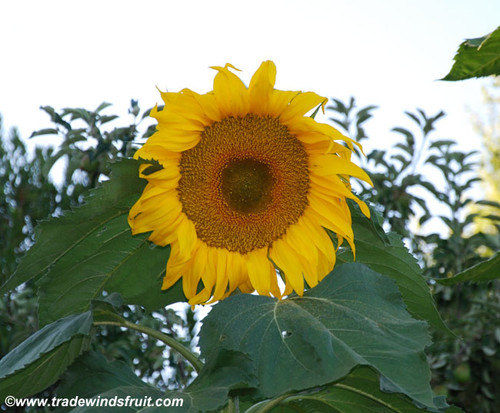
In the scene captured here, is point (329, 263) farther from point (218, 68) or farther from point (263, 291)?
point (218, 68)

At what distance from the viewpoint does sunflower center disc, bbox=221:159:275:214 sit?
61.9 inches

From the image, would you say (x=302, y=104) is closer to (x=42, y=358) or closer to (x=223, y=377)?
(x=223, y=377)

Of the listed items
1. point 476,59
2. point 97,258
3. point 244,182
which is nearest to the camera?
point 476,59

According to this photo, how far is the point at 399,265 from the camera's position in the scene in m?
1.45

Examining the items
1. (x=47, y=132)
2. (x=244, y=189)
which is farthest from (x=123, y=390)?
(x=47, y=132)

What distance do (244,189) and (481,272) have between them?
0.68m

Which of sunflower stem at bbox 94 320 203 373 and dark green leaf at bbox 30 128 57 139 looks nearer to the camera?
sunflower stem at bbox 94 320 203 373

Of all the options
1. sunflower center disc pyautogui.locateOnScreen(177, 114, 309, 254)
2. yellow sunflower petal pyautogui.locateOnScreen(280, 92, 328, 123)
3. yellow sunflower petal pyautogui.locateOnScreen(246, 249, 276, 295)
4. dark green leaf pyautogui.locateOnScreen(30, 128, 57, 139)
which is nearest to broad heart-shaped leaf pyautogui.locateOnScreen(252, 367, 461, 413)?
yellow sunflower petal pyautogui.locateOnScreen(246, 249, 276, 295)

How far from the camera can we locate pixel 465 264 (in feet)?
10.9

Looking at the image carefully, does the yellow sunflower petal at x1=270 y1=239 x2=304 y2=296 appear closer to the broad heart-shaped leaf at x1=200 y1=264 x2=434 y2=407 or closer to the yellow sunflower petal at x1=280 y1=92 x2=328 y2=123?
the broad heart-shaped leaf at x1=200 y1=264 x2=434 y2=407

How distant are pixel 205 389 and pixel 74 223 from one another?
448 mm

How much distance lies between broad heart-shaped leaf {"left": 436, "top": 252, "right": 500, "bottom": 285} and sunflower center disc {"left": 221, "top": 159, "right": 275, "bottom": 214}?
592 mm

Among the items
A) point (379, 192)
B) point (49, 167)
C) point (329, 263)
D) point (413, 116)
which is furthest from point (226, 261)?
point (413, 116)

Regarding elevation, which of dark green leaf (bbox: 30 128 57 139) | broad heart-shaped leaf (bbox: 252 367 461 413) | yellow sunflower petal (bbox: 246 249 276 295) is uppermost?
dark green leaf (bbox: 30 128 57 139)
